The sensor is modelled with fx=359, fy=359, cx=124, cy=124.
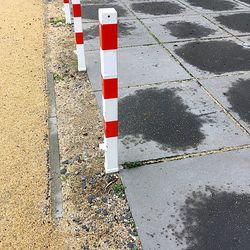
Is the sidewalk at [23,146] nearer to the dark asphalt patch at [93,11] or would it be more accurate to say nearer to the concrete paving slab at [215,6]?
the dark asphalt patch at [93,11]

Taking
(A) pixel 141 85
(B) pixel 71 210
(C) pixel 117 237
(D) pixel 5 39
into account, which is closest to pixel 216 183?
(C) pixel 117 237

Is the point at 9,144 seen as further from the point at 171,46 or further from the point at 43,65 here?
the point at 171,46

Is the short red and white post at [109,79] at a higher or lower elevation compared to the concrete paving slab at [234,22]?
higher

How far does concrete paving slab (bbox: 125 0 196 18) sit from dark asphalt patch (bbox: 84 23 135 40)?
0.74 meters

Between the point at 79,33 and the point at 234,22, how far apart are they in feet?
12.2

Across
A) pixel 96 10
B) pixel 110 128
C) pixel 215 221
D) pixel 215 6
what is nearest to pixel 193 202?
pixel 215 221

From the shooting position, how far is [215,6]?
851 cm

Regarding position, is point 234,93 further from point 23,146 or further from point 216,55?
point 23,146

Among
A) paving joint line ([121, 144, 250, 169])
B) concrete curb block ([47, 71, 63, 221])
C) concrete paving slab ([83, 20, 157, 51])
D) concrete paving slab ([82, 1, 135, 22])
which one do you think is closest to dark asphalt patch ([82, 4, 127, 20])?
concrete paving slab ([82, 1, 135, 22])

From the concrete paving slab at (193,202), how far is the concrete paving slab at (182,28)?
3543mm

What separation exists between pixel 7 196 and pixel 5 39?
4638 mm

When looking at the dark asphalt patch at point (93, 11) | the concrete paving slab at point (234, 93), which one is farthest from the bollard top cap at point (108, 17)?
the dark asphalt patch at point (93, 11)

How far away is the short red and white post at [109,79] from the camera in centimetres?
274

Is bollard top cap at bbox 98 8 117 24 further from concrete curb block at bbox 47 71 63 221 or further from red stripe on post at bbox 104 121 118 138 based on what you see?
concrete curb block at bbox 47 71 63 221
